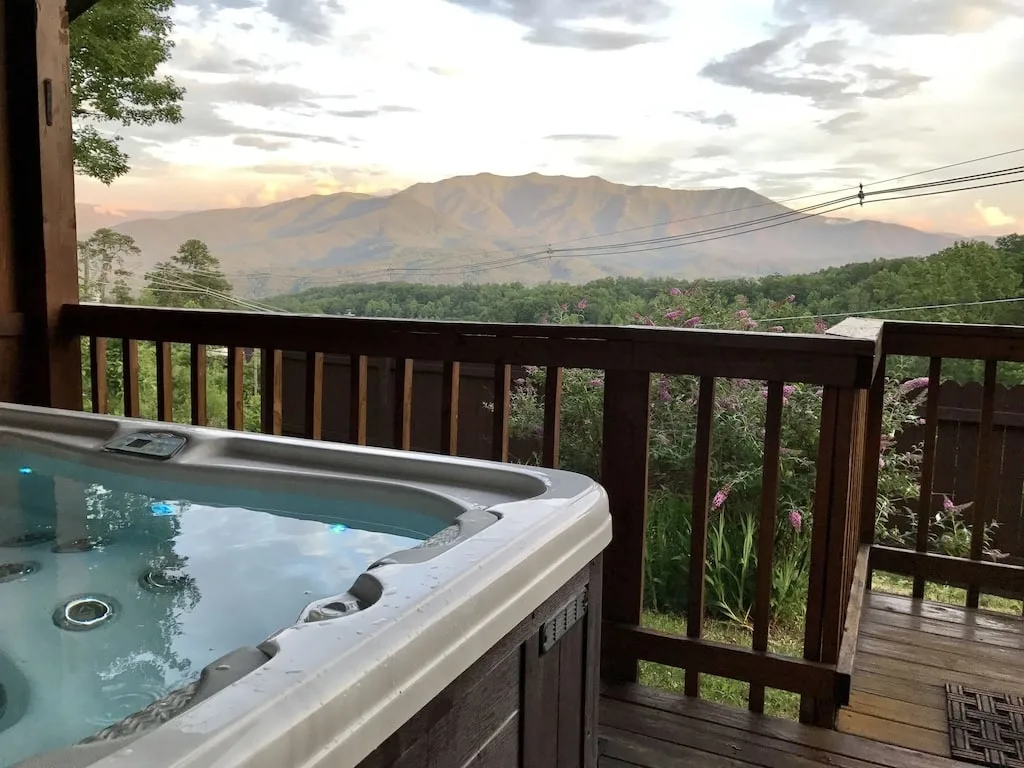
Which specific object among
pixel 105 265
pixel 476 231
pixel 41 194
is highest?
pixel 476 231

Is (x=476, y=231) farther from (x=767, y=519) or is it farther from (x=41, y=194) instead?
(x=767, y=519)

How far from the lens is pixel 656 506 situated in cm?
405

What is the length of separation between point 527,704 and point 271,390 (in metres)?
1.77

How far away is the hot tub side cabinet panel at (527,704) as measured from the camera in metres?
0.83

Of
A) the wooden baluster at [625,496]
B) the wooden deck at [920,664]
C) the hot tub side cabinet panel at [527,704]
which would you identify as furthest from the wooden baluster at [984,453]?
the hot tub side cabinet panel at [527,704]

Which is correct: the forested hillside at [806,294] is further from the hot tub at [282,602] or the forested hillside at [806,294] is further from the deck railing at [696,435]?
the hot tub at [282,602]

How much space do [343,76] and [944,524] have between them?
706cm

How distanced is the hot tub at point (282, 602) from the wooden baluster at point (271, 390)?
0.62 meters

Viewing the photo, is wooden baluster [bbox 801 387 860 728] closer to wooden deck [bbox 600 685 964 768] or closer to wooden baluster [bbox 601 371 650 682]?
Result: wooden deck [bbox 600 685 964 768]

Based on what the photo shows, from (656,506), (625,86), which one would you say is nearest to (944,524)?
(656,506)

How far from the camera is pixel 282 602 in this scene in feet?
4.67

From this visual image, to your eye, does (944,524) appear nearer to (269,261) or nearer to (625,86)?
(625,86)

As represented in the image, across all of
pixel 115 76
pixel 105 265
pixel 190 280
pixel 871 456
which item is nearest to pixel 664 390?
pixel 871 456

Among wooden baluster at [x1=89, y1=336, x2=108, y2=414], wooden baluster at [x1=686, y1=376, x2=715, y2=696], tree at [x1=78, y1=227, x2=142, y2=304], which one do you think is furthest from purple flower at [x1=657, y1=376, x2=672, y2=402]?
tree at [x1=78, y1=227, x2=142, y2=304]
